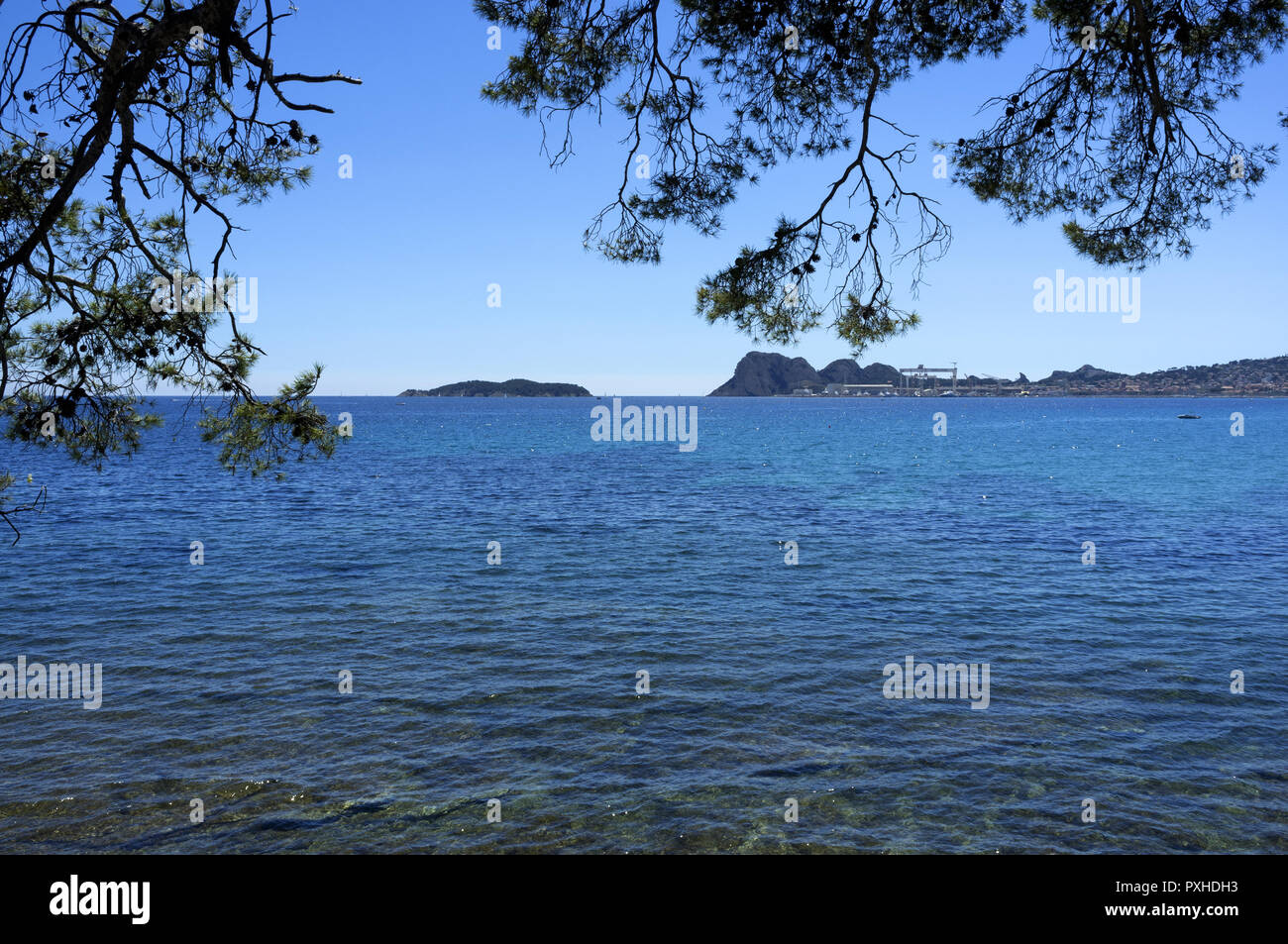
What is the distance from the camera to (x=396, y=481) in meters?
58.9

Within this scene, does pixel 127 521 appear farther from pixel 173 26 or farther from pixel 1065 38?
pixel 1065 38

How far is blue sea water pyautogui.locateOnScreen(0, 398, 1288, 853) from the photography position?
443 inches

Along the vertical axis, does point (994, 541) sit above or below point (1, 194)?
below

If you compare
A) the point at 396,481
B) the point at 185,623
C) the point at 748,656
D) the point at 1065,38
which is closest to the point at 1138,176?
the point at 1065,38

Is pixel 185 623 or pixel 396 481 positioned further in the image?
pixel 396 481

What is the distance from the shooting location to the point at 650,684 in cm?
1656

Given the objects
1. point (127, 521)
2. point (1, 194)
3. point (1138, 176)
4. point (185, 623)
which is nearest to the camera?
point (1, 194)

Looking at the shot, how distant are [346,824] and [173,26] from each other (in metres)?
9.30

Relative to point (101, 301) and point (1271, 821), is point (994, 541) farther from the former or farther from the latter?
point (101, 301)

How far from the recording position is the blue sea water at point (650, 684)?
11.2 metres
